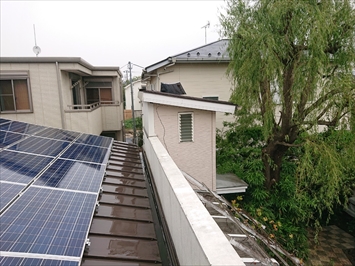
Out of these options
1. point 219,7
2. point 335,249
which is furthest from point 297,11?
point 335,249

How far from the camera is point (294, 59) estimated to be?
7.26 metres

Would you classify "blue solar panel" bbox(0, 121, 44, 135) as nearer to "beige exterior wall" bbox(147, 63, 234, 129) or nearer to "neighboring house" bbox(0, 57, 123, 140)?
"neighboring house" bbox(0, 57, 123, 140)

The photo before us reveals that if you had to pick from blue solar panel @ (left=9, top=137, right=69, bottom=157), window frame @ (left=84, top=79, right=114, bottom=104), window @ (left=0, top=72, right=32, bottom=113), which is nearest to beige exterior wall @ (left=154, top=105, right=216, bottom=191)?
blue solar panel @ (left=9, top=137, right=69, bottom=157)

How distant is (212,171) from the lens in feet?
26.1

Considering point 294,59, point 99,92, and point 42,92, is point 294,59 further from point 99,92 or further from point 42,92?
point 99,92

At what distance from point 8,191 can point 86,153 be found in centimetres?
277

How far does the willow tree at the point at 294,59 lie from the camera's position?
6555 millimetres

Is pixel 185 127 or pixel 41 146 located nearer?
pixel 41 146

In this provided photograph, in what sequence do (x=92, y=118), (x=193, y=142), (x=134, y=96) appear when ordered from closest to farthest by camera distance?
1. (x=193, y=142)
2. (x=92, y=118)
3. (x=134, y=96)

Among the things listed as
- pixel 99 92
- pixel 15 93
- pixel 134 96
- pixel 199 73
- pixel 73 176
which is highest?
pixel 199 73

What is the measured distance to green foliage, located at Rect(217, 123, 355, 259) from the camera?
23.0ft

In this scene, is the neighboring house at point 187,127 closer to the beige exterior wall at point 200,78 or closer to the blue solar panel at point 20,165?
the blue solar panel at point 20,165

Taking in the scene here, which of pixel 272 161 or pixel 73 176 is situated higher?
pixel 73 176

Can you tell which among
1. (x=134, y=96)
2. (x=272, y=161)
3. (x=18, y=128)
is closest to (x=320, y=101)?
(x=272, y=161)
